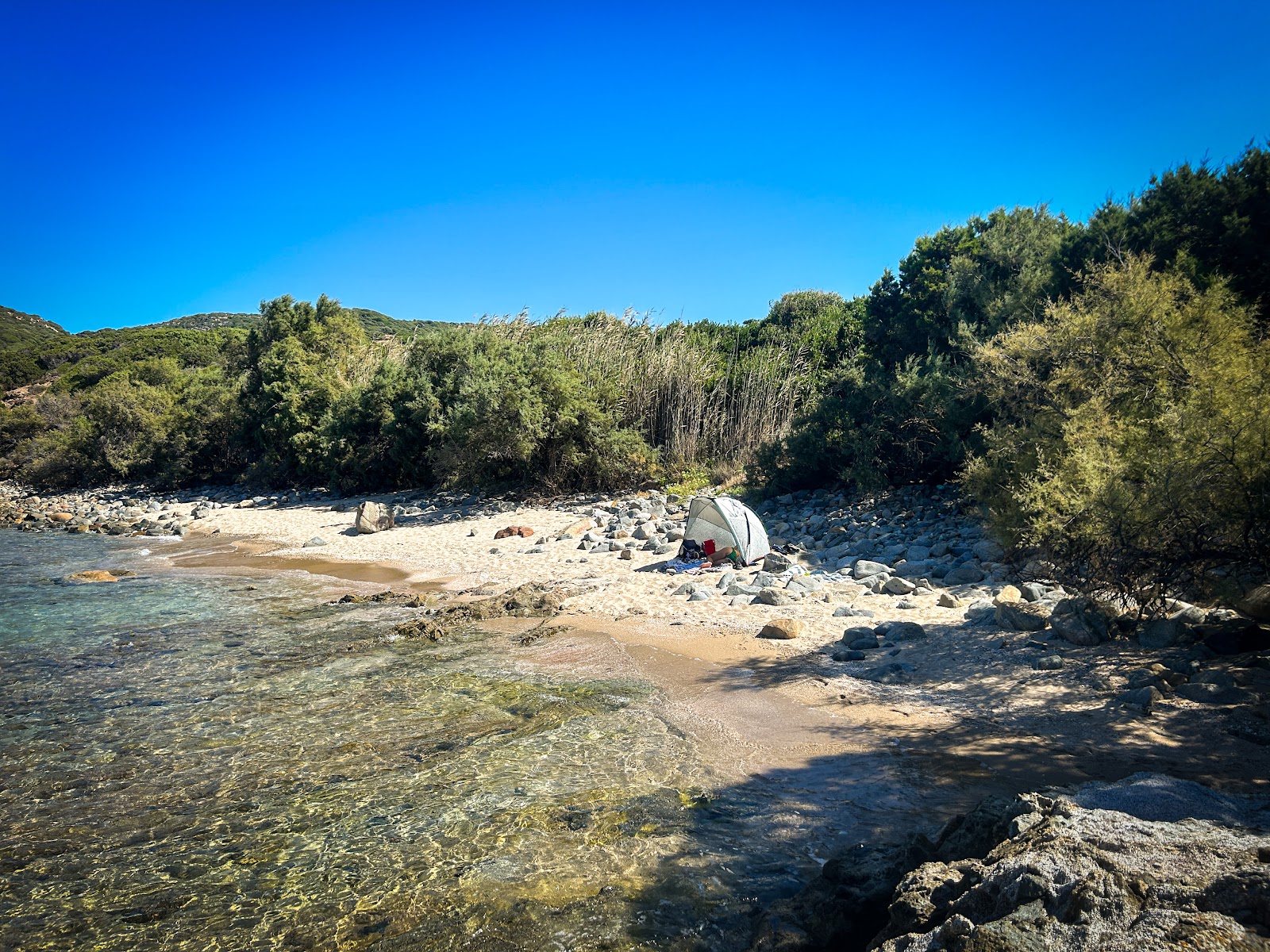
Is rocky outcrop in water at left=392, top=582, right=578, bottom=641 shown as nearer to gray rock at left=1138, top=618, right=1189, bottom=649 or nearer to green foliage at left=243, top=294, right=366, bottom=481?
gray rock at left=1138, top=618, right=1189, bottom=649

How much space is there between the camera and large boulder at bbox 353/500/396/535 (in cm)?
1916

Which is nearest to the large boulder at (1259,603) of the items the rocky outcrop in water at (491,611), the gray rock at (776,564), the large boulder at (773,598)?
the large boulder at (773,598)

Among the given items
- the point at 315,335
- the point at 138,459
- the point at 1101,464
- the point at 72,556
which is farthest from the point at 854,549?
the point at 138,459

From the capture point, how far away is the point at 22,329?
229 ft

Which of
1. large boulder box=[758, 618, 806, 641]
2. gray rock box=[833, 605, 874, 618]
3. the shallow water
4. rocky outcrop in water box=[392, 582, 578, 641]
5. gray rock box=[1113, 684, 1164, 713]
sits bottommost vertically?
the shallow water

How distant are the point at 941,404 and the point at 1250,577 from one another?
8.86 metres

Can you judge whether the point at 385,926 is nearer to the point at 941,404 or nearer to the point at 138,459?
the point at 941,404

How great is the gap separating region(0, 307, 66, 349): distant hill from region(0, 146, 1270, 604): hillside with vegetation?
33980 mm

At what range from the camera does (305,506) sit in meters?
24.7

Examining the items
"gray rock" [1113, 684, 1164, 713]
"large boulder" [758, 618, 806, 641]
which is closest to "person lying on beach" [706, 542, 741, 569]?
"large boulder" [758, 618, 806, 641]

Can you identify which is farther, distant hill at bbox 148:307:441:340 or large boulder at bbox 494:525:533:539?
distant hill at bbox 148:307:441:340

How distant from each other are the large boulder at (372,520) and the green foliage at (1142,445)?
50.4ft

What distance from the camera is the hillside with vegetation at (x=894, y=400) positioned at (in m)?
6.39

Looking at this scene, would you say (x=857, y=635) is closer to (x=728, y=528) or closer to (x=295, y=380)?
(x=728, y=528)
